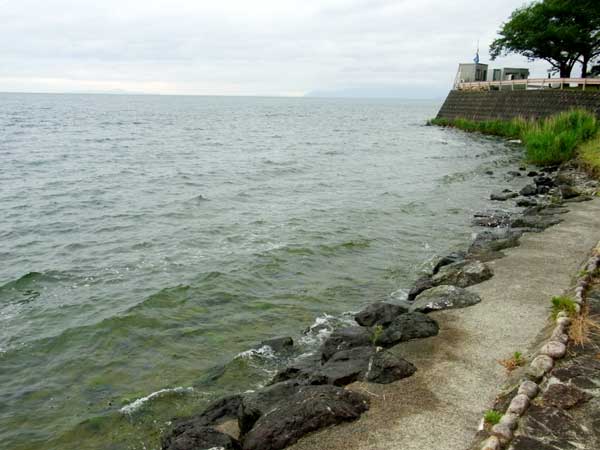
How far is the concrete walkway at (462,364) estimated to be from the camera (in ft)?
17.4

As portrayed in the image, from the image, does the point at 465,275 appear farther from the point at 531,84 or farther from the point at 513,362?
the point at 531,84

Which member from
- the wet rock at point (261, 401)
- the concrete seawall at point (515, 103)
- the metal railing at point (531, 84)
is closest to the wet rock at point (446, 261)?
the wet rock at point (261, 401)

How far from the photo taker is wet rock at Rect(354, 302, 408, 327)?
9242mm

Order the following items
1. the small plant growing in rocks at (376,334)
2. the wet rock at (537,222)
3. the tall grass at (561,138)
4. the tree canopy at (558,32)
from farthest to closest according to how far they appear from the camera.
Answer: the tree canopy at (558,32)
the tall grass at (561,138)
the wet rock at (537,222)
the small plant growing in rocks at (376,334)

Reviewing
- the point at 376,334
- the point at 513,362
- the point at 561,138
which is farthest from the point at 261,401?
the point at 561,138

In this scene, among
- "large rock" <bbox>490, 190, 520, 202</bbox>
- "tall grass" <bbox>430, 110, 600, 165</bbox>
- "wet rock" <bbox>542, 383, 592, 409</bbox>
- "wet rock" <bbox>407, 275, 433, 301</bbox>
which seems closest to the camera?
"wet rock" <bbox>542, 383, 592, 409</bbox>

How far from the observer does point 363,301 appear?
11.5 m

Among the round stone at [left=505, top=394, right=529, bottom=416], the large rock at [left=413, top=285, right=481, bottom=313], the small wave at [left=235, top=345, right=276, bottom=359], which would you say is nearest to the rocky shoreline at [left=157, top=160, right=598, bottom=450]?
the large rock at [left=413, top=285, right=481, bottom=313]

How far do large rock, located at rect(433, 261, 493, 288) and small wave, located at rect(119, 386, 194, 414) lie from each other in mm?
5504

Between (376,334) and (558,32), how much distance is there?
49.0 meters

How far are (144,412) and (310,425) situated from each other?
3.29m

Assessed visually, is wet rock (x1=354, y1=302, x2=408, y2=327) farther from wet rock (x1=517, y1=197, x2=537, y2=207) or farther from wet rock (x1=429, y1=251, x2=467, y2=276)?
wet rock (x1=517, y1=197, x2=537, y2=207)

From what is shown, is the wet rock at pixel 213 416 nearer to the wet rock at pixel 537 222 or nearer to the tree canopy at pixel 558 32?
the wet rock at pixel 537 222

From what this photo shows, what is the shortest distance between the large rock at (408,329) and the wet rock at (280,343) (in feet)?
6.25
